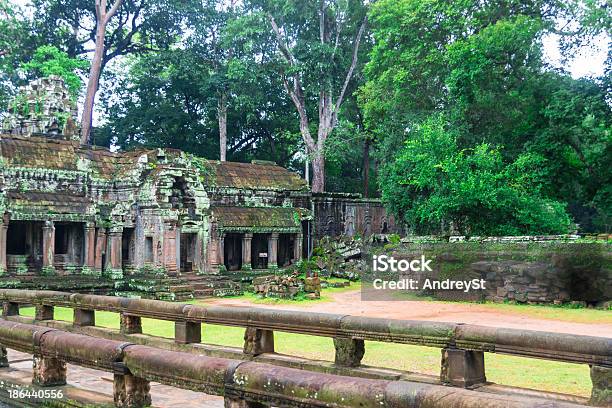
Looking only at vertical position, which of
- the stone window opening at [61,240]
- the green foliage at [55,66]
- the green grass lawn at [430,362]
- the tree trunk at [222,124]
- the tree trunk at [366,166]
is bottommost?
the green grass lawn at [430,362]

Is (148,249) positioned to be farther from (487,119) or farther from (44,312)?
(487,119)

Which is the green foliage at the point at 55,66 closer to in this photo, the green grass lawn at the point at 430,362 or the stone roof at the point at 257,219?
the stone roof at the point at 257,219

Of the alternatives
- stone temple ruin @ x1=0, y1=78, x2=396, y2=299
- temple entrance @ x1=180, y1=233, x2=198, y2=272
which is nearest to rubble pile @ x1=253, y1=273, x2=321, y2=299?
stone temple ruin @ x1=0, y1=78, x2=396, y2=299

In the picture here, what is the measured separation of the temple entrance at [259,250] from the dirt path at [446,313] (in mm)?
7958

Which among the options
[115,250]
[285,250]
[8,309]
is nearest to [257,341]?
[8,309]

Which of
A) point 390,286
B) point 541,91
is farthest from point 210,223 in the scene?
point 541,91

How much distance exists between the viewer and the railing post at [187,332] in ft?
29.3

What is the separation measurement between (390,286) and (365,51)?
22.1 metres

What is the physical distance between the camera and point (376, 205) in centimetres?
4041

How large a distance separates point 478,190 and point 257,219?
35.4 ft

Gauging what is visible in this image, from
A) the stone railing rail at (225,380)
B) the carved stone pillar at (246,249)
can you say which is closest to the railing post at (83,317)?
the stone railing rail at (225,380)

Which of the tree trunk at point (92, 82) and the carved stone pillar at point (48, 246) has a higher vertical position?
the tree trunk at point (92, 82)

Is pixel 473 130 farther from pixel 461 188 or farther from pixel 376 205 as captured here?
pixel 376 205

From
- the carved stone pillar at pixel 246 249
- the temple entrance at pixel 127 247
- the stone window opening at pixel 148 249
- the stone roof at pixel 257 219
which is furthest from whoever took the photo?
the carved stone pillar at pixel 246 249
